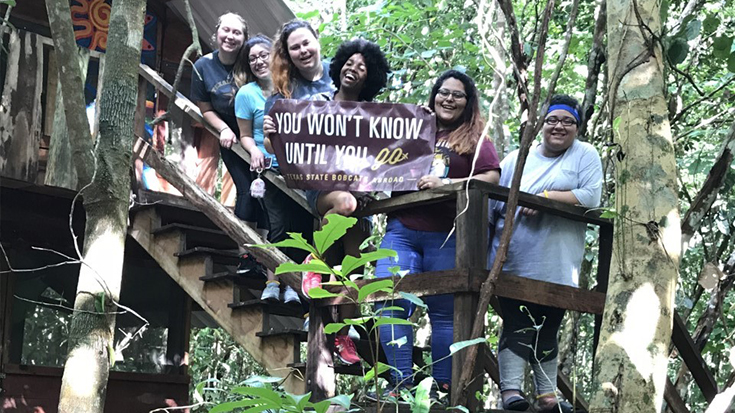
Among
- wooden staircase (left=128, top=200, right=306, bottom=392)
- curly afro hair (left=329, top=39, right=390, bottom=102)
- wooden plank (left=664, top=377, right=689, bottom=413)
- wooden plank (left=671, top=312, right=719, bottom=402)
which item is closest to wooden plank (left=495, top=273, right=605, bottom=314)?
wooden plank (left=671, top=312, right=719, bottom=402)

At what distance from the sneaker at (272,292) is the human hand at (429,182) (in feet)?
4.60

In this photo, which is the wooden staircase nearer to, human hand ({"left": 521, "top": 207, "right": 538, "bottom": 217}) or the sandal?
the sandal

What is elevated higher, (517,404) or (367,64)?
(367,64)

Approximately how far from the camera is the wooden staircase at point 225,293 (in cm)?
568

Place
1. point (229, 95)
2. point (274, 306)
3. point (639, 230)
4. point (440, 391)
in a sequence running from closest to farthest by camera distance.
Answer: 1. point (639, 230)
2. point (440, 391)
3. point (274, 306)
4. point (229, 95)

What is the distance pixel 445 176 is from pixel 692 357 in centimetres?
187

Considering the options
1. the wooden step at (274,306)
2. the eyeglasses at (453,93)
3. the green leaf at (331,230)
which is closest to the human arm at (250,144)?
A: the wooden step at (274,306)

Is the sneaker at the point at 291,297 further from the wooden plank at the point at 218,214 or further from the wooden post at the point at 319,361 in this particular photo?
the wooden post at the point at 319,361

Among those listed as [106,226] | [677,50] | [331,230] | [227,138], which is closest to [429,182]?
[677,50]

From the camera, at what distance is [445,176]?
4.88 m

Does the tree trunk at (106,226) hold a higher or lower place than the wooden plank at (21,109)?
lower

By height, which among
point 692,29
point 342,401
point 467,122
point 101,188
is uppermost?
point 692,29

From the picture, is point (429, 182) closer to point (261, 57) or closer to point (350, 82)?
point (350, 82)

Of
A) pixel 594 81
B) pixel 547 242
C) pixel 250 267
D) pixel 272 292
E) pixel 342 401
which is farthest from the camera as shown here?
pixel 594 81
